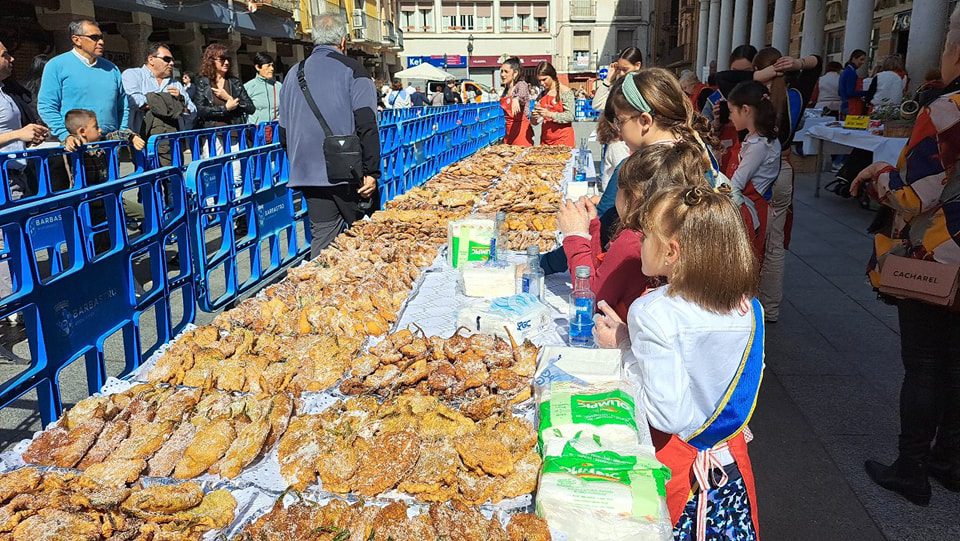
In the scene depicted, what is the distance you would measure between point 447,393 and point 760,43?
23.2 m

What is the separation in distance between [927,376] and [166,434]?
2793mm

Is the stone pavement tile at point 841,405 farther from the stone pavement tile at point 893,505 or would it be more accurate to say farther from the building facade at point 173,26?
the building facade at point 173,26

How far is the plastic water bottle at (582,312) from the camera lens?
92.0 inches

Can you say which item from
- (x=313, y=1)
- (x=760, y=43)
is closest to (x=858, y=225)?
(x=760, y=43)

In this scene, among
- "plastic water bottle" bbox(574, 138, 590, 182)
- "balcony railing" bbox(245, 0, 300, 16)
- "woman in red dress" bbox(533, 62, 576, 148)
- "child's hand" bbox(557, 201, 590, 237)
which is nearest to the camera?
"child's hand" bbox(557, 201, 590, 237)

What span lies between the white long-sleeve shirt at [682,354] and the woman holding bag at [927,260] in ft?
3.97

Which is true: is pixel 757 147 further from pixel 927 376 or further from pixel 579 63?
pixel 579 63

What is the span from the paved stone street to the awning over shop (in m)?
13.4

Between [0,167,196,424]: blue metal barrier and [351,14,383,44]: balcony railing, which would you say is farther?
[351,14,383,44]: balcony railing

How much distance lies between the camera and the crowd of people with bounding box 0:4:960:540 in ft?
5.72

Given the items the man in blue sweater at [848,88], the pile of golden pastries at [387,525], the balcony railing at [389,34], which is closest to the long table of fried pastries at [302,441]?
the pile of golden pastries at [387,525]

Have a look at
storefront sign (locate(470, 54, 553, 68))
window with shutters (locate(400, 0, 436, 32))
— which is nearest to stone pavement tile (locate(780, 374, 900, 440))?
storefront sign (locate(470, 54, 553, 68))

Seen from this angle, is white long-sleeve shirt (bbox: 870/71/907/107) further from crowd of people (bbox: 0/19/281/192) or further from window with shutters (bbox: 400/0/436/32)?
window with shutters (bbox: 400/0/436/32)

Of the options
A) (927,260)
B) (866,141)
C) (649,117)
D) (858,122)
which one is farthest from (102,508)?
(858,122)
